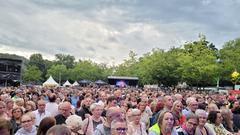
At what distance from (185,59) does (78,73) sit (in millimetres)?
63328

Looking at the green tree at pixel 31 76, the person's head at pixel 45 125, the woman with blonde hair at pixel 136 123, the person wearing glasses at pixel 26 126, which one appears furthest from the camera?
the green tree at pixel 31 76

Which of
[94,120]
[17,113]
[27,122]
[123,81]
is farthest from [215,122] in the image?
[123,81]

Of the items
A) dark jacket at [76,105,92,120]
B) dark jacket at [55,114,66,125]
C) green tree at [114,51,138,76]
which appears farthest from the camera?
green tree at [114,51,138,76]

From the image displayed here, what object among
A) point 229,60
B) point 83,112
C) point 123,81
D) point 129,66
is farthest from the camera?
point 129,66

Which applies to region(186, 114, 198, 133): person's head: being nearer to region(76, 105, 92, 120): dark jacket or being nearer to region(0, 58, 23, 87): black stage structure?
region(76, 105, 92, 120): dark jacket

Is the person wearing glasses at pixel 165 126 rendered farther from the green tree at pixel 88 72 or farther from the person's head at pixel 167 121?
the green tree at pixel 88 72

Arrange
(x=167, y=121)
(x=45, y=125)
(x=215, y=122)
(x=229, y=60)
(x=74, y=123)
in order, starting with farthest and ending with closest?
(x=229, y=60), (x=215, y=122), (x=74, y=123), (x=167, y=121), (x=45, y=125)

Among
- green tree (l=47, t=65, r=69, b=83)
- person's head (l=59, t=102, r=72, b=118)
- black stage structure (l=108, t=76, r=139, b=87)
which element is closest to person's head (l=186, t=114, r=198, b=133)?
person's head (l=59, t=102, r=72, b=118)

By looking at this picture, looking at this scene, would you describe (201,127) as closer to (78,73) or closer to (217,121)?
(217,121)

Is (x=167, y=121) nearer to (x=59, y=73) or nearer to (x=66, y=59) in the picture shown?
(x=59, y=73)

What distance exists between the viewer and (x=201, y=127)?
7.04m

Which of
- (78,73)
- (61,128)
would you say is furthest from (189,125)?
(78,73)

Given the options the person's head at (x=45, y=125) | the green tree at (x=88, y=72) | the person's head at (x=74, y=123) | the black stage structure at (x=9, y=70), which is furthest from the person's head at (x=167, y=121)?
the green tree at (x=88, y=72)

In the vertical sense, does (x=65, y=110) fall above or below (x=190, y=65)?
below
